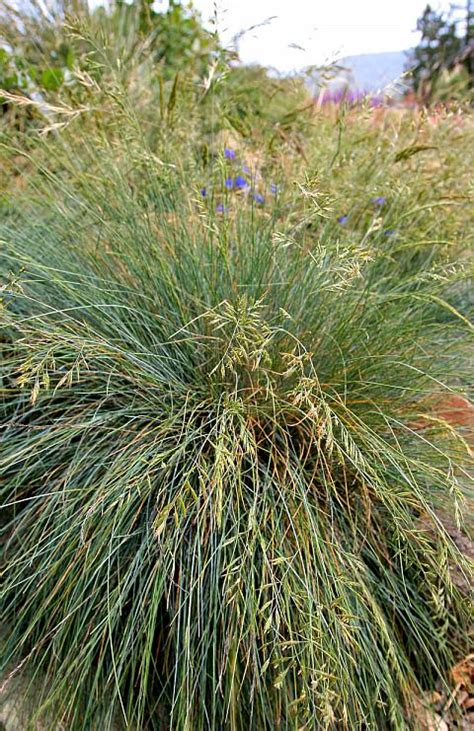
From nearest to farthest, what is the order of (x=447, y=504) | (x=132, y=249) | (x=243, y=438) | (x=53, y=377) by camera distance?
(x=243, y=438) < (x=447, y=504) < (x=53, y=377) < (x=132, y=249)

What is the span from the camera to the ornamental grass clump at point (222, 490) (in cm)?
153

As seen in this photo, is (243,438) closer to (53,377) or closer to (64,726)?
(53,377)

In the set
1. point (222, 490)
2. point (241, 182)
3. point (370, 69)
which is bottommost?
point (222, 490)

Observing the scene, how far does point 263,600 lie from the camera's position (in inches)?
63.7

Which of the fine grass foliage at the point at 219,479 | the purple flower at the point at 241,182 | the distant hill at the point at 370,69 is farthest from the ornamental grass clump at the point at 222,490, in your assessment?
the distant hill at the point at 370,69

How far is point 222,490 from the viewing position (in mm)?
1590

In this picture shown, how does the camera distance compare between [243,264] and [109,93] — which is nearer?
[109,93]

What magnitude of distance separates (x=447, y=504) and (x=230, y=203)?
4.73ft

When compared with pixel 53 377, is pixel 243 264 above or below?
above

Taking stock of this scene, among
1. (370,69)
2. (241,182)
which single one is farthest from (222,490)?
(370,69)

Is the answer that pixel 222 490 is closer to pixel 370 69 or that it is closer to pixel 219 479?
pixel 219 479

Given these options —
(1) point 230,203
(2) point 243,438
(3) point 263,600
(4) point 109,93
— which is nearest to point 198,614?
(3) point 263,600

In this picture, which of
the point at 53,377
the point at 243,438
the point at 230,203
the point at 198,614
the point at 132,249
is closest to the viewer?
the point at 198,614

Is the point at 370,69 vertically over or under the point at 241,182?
over
